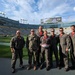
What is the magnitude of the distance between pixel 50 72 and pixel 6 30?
220 ft

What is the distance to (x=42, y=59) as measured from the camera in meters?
7.31

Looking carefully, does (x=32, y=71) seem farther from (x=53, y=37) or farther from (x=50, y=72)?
(x=53, y=37)

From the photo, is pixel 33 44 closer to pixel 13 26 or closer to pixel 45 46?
pixel 45 46

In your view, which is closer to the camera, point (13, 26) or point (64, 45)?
point (64, 45)

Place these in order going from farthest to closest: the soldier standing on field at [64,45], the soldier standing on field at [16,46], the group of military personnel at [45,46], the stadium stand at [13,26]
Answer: the stadium stand at [13,26], the soldier standing on field at [16,46], the group of military personnel at [45,46], the soldier standing on field at [64,45]

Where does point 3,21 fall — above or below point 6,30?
above

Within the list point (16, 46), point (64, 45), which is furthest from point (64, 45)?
point (16, 46)

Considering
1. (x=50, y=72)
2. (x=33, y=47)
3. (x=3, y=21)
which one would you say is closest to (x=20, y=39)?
(x=33, y=47)

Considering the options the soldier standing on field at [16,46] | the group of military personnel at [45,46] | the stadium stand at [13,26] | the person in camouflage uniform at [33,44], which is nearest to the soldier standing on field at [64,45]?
the group of military personnel at [45,46]

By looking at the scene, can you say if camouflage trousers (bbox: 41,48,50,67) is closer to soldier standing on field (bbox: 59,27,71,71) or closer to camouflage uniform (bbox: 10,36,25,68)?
soldier standing on field (bbox: 59,27,71,71)

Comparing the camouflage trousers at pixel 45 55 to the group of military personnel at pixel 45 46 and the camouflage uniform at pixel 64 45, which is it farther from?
the camouflage uniform at pixel 64 45

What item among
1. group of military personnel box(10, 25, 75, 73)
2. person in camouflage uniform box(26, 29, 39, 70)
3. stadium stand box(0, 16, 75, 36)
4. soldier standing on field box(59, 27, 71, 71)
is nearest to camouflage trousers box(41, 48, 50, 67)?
group of military personnel box(10, 25, 75, 73)

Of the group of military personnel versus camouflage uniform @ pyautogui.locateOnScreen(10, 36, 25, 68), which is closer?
the group of military personnel

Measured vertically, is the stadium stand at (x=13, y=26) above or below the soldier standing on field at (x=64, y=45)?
above
